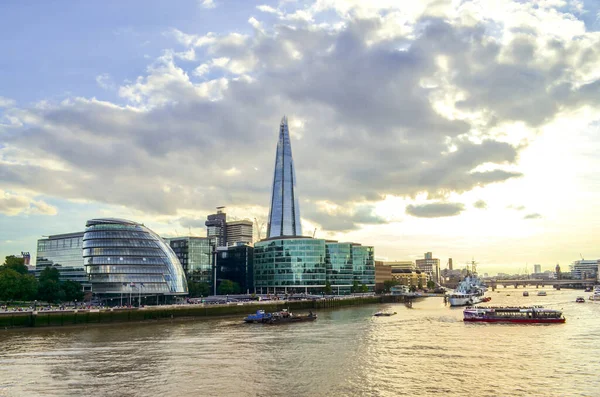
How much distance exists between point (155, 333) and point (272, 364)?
28.8m

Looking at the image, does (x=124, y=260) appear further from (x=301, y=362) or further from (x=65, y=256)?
(x=301, y=362)

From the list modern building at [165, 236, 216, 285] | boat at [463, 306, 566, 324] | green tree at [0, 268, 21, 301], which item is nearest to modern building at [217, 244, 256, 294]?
modern building at [165, 236, 216, 285]

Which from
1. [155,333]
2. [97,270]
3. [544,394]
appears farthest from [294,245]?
[544,394]

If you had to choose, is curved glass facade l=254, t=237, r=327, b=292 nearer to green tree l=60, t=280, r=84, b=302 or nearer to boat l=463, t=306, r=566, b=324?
green tree l=60, t=280, r=84, b=302

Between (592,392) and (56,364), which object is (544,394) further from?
(56,364)

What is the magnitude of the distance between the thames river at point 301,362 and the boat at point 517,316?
9.69m

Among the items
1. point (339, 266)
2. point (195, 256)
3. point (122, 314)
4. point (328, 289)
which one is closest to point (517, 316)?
point (122, 314)

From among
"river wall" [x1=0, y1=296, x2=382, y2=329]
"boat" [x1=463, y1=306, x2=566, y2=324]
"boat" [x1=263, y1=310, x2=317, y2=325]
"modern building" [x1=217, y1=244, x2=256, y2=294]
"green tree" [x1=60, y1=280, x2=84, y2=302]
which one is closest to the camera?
"river wall" [x1=0, y1=296, x2=382, y2=329]

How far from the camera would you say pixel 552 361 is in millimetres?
47500

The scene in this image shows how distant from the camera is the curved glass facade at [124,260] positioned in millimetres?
108688

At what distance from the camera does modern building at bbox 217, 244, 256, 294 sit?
190 meters

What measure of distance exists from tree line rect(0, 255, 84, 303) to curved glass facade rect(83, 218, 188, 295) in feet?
20.7

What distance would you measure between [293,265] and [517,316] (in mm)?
99797

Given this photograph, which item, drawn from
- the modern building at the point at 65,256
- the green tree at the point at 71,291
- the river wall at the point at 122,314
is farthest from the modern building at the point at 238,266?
the green tree at the point at 71,291
